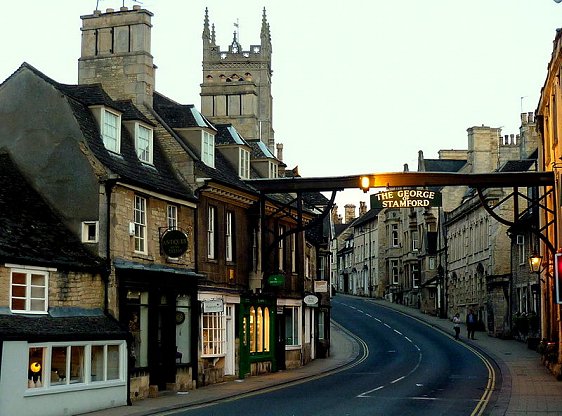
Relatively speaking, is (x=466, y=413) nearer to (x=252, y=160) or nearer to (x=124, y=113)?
(x=124, y=113)

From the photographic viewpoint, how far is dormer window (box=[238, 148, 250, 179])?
4094cm

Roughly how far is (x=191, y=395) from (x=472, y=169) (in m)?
54.5

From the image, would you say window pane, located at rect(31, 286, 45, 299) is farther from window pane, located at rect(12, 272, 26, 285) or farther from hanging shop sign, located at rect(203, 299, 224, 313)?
hanging shop sign, located at rect(203, 299, 224, 313)

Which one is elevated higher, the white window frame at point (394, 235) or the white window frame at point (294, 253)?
the white window frame at point (394, 235)

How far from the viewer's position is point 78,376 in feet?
82.8

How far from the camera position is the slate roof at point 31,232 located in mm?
24453

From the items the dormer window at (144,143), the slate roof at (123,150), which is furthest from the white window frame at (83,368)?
the dormer window at (144,143)

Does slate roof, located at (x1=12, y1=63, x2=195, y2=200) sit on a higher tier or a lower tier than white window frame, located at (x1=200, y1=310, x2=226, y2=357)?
higher

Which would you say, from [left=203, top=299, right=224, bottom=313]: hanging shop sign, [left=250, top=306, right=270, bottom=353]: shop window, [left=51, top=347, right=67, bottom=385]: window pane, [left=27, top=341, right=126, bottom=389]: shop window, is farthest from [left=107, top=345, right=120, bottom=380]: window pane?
[left=250, top=306, right=270, bottom=353]: shop window

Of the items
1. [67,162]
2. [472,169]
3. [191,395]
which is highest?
[472,169]

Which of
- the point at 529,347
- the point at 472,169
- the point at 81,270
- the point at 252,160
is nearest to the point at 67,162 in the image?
the point at 81,270

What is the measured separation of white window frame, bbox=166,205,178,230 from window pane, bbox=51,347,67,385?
812 centimetres

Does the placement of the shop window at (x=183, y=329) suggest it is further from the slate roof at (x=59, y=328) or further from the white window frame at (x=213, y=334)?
the slate roof at (x=59, y=328)

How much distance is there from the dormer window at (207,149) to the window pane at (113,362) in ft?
35.1
